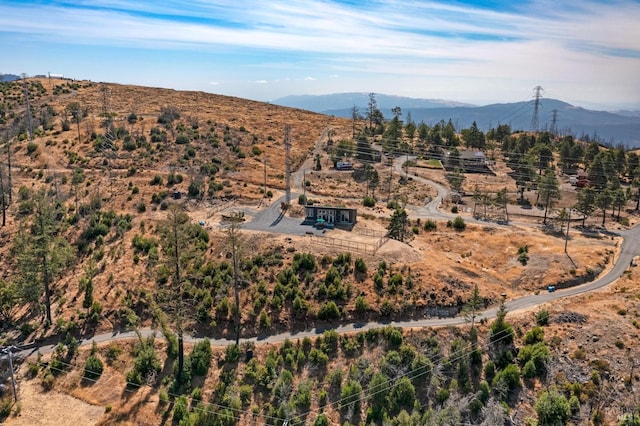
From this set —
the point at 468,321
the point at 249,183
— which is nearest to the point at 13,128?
the point at 249,183

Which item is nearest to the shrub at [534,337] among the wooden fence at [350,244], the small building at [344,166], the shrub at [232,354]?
the wooden fence at [350,244]

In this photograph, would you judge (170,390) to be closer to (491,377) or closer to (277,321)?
(277,321)

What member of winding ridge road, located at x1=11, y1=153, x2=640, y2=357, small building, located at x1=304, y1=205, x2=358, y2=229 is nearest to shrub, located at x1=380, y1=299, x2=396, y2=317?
winding ridge road, located at x1=11, y1=153, x2=640, y2=357

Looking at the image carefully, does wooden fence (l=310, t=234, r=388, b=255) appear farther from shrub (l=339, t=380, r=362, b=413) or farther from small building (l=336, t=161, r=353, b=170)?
small building (l=336, t=161, r=353, b=170)

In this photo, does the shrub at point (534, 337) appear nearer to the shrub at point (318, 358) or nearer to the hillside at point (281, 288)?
the hillside at point (281, 288)

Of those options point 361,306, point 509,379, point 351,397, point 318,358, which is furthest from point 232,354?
point 509,379

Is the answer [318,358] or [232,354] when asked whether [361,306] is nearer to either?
[318,358]
